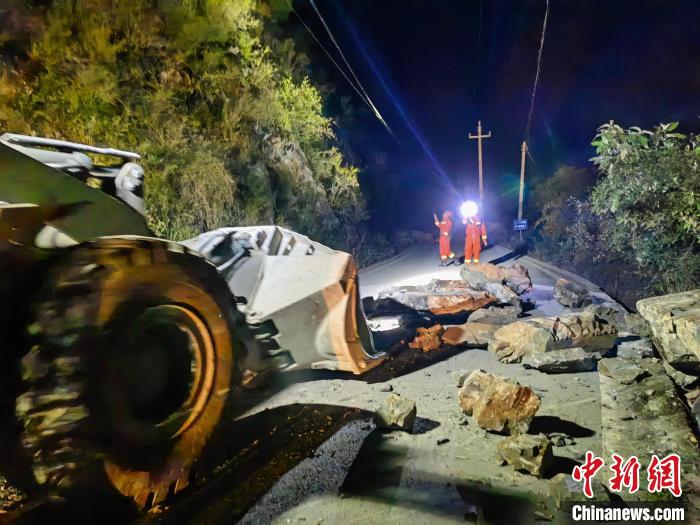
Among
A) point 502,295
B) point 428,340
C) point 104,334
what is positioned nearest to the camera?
point 104,334

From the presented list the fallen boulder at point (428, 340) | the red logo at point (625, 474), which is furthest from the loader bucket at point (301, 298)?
the red logo at point (625, 474)

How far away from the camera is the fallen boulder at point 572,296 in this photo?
757 centimetres

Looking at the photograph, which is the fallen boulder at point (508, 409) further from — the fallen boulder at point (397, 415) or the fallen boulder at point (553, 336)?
the fallen boulder at point (553, 336)

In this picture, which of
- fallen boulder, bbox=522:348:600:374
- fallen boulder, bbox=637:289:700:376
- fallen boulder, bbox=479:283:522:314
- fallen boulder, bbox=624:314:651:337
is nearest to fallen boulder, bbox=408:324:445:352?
fallen boulder, bbox=522:348:600:374

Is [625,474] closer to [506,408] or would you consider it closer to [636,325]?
[506,408]

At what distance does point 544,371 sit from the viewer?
4531mm

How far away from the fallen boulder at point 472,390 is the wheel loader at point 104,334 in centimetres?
183

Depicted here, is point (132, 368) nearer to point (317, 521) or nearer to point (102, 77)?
point (317, 521)

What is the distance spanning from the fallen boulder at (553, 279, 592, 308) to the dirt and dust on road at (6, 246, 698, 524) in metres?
2.26

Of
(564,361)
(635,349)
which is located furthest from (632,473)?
(635,349)

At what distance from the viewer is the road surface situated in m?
2.45

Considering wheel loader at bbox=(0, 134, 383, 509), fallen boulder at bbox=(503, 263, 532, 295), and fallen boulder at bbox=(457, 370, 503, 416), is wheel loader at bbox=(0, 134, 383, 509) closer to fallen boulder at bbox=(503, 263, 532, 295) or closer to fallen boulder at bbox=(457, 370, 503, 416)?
fallen boulder at bbox=(457, 370, 503, 416)

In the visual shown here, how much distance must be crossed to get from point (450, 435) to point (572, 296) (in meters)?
5.55

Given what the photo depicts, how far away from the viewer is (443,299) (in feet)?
21.9
